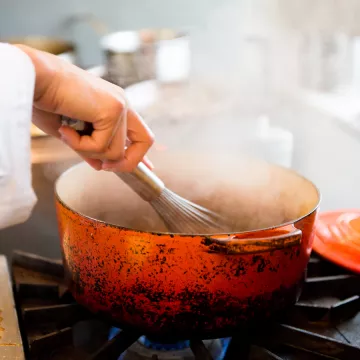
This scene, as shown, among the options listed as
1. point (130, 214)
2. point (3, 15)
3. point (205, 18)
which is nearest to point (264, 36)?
point (205, 18)

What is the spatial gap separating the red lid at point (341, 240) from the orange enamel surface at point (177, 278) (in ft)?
0.49

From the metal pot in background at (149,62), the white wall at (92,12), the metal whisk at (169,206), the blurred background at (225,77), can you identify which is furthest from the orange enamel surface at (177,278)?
the white wall at (92,12)

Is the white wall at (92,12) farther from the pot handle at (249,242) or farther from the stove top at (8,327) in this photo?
the pot handle at (249,242)

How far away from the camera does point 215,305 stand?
18.2 inches

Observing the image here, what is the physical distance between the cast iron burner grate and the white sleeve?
6.7 inches

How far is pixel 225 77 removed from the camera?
132 centimetres

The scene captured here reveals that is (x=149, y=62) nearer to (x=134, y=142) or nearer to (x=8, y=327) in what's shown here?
(x=134, y=142)

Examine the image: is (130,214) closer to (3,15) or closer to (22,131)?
(22,131)

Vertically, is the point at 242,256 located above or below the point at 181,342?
above

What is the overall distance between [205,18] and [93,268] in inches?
51.9

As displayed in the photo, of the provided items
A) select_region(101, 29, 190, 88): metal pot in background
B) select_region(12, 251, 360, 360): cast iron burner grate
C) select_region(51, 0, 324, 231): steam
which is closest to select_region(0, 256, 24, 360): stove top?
select_region(12, 251, 360, 360): cast iron burner grate

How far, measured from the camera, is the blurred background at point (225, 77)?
91 centimetres

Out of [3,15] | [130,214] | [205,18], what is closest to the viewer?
[130,214]

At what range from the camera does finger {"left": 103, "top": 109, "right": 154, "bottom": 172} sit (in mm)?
518
